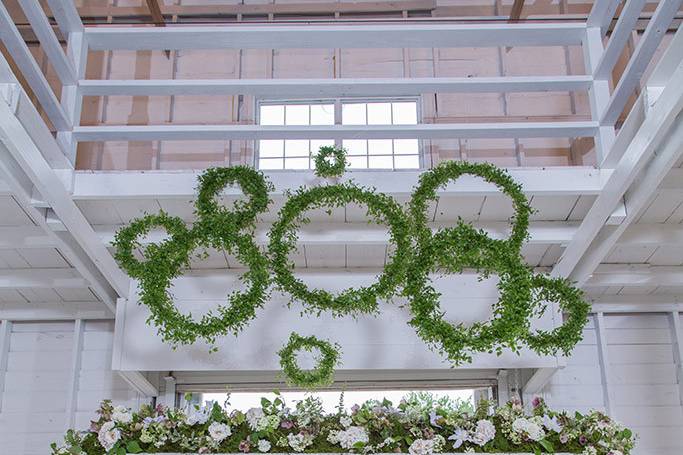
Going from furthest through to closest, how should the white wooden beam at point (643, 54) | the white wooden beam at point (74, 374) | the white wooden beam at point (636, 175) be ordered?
the white wooden beam at point (74, 374), the white wooden beam at point (643, 54), the white wooden beam at point (636, 175)

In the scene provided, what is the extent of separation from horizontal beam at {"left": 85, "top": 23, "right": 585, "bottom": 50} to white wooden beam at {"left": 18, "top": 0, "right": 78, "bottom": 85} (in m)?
0.42

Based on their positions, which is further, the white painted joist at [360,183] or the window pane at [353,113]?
the window pane at [353,113]

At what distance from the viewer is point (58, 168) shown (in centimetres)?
530

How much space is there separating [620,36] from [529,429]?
226cm

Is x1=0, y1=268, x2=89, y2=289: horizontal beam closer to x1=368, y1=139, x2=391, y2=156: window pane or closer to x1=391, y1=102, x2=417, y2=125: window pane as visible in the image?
x1=368, y1=139, x2=391, y2=156: window pane

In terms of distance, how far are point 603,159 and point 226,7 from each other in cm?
368

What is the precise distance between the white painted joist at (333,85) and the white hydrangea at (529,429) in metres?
2.02

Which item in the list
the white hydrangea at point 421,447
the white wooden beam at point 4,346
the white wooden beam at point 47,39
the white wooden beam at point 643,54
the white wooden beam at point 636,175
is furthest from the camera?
the white wooden beam at point 4,346

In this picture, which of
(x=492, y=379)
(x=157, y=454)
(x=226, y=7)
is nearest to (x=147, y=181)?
(x=157, y=454)

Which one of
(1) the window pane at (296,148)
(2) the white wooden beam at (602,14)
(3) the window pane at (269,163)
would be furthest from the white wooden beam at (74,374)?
(2) the white wooden beam at (602,14)

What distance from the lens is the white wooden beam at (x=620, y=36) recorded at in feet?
15.8

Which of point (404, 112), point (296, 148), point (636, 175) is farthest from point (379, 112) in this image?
point (636, 175)

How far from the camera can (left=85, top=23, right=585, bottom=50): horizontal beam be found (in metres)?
5.58

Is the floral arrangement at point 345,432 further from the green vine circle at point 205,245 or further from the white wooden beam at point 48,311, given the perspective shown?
the white wooden beam at point 48,311
